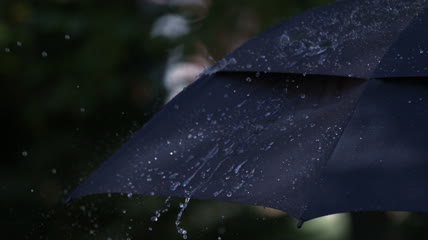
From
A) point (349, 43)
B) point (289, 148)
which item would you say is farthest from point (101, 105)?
point (289, 148)

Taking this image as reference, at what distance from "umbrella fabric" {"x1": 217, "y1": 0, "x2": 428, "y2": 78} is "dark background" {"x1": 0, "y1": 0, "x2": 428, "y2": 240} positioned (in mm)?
2038

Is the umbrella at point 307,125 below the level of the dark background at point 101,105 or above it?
below

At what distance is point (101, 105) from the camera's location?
5281mm

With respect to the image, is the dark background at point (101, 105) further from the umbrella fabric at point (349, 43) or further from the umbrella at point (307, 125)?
the umbrella at point (307, 125)

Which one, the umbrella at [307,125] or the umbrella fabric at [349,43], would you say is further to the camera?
the umbrella fabric at [349,43]

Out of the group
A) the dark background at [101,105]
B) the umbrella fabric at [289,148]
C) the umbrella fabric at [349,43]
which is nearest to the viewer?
the umbrella fabric at [289,148]

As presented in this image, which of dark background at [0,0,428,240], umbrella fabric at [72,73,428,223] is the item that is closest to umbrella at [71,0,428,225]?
umbrella fabric at [72,73,428,223]

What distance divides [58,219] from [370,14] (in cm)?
419

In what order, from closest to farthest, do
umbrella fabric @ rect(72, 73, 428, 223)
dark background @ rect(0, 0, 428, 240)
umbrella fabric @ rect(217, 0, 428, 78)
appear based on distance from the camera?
umbrella fabric @ rect(72, 73, 428, 223), umbrella fabric @ rect(217, 0, 428, 78), dark background @ rect(0, 0, 428, 240)

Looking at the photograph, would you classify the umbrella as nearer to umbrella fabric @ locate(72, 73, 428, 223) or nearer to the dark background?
umbrella fabric @ locate(72, 73, 428, 223)

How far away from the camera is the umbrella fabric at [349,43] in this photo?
1.88 meters

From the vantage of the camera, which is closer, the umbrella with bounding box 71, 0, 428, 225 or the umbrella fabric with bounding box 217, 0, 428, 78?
the umbrella with bounding box 71, 0, 428, 225

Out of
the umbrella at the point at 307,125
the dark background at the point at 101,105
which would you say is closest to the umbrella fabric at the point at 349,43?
the umbrella at the point at 307,125

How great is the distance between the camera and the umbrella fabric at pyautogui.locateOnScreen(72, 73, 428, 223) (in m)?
1.68
